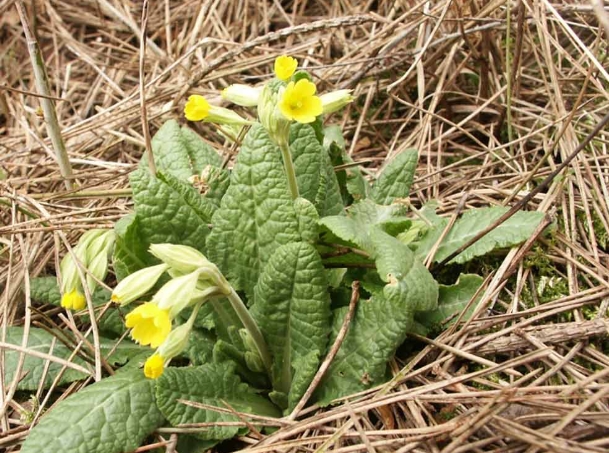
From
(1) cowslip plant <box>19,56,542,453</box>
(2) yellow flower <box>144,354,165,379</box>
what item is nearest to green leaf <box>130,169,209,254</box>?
(1) cowslip plant <box>19,56,542,453</box>

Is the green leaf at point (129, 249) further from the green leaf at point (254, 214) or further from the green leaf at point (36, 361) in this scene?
the green leaf at point (36, 361)

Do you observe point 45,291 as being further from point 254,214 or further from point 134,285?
point 254,214

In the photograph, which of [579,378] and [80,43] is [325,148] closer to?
[579,378]

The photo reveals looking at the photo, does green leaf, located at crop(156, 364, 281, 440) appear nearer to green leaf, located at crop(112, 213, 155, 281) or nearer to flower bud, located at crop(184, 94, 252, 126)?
green leaf, located at crop(112, 213, 155, 281)

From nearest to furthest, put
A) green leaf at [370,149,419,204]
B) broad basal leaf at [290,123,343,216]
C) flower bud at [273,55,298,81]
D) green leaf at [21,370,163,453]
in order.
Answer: green leaf at [21,370,163,453] < flower bud at [273,55,298,81] < broad basal leaf at [290,123,343,216] < green leaf at [370,149,419,204]

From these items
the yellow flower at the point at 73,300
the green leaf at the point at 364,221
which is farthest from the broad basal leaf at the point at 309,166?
the yellow flower at the point at 73,300

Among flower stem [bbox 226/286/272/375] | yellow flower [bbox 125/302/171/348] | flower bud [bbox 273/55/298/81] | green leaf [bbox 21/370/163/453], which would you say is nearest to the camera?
yellow flower [bbox 125/302/171/348]

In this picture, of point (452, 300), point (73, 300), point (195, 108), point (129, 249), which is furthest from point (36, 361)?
point (452, 300)
